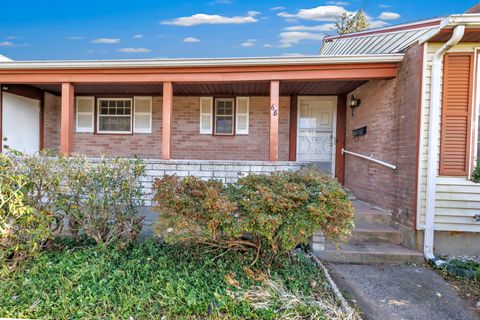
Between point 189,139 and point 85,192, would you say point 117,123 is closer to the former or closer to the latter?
point 189,139

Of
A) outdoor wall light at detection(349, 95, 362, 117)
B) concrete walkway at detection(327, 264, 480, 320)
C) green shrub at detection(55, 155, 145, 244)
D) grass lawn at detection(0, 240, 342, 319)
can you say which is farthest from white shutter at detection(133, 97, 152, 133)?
concrete walkway at detection(327, 264, 480, 320)

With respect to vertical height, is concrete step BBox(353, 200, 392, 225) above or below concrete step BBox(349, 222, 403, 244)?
above

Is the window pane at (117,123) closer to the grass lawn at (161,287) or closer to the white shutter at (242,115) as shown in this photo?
the white shutter at (242,115)

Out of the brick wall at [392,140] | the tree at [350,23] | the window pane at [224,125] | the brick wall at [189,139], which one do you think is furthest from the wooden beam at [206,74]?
the tree at [350,23]

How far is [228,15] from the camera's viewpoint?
30.4ft

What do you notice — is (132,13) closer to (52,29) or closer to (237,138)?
(52,29)

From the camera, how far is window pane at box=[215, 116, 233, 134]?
23.4 feet

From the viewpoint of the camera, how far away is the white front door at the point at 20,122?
6051 mm

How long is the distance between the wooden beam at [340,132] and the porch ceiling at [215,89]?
0.95 ft

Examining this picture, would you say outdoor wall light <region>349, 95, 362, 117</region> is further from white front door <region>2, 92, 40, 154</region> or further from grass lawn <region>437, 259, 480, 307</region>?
white front door <region>2, 92, 40, 154</region>

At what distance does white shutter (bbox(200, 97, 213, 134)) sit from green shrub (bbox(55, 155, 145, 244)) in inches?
149

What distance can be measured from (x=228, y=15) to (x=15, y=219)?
28.8 feet

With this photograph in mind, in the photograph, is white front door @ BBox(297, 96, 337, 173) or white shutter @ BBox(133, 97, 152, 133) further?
white shutter @ BBox(133, 97, 152, 133)

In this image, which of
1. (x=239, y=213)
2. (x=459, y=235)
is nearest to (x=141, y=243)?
(x=239, y=213)
